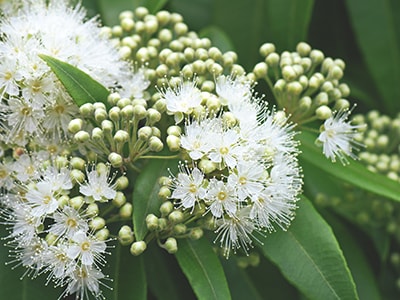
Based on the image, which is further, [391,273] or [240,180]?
[391,273]

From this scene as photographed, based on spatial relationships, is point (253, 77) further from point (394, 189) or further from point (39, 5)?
point (39, 5)

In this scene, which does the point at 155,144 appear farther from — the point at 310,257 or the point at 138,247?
the point at 310,257

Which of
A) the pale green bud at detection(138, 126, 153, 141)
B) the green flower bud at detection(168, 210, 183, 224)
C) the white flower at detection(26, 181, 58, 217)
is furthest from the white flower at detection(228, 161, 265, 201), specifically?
the white flower at detection(26, 181, 58, 217)

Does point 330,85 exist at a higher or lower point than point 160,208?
higher

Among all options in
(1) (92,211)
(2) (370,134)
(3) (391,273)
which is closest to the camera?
(1) (92,211)

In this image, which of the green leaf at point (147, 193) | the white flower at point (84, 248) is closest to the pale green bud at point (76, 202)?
the white flower at point (84, 248)

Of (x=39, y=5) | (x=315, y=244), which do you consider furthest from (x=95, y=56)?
(x=315, y=244)

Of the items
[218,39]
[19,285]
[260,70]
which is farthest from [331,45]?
[19,285]

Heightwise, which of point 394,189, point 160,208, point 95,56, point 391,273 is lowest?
point 391,273
